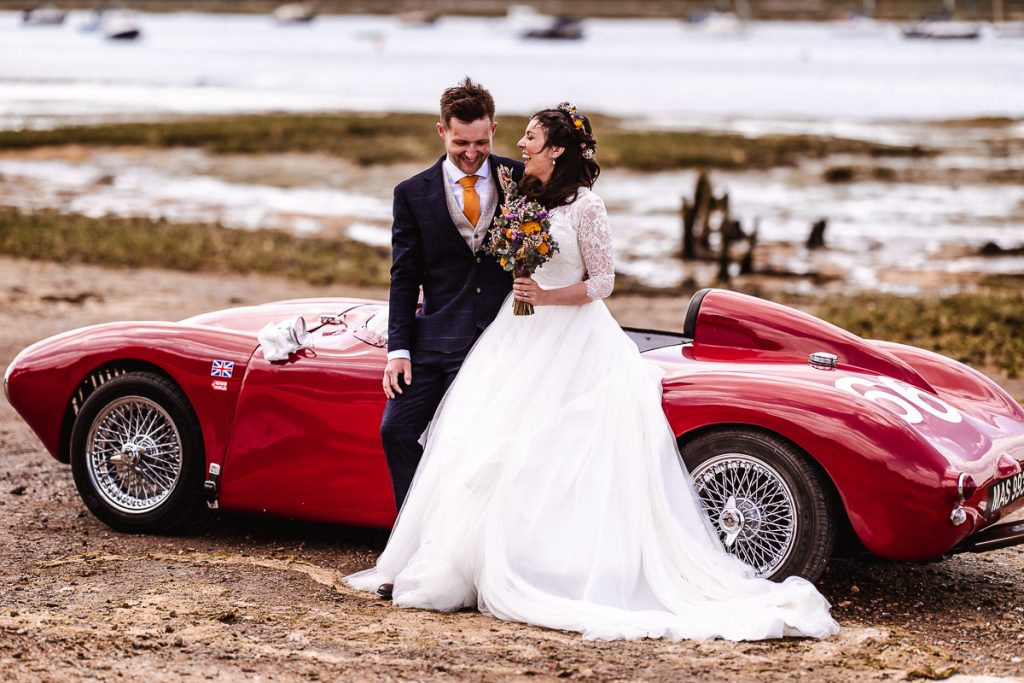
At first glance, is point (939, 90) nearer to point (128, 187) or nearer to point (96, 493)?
point (128, 187)

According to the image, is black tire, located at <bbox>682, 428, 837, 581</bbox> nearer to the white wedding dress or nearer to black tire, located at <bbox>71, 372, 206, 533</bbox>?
the white wedding dress

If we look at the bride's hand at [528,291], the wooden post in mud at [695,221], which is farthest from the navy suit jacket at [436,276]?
the wooden post in mud at [695,221]

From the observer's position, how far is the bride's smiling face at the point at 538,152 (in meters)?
5.54

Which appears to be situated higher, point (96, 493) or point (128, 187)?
point (128, 187)

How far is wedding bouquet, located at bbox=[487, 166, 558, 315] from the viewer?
5379 millimetres

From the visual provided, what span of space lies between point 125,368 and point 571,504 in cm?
279

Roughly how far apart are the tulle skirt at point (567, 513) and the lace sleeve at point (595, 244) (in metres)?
0.19

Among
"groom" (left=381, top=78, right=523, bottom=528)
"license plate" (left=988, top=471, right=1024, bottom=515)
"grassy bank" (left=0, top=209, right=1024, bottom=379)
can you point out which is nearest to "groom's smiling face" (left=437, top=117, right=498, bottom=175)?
"groom" (left=381, top=78, right=523, bottom=528)

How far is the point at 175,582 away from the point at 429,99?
57.2 m

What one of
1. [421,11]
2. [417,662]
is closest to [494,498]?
[417,662]

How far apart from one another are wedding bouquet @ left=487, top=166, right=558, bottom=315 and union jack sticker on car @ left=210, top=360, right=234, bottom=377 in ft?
5.88

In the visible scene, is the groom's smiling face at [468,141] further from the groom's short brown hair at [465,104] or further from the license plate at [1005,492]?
the license plate at [1005,492]

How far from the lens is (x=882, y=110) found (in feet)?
188

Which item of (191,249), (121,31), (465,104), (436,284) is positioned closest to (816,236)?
(191,249)
